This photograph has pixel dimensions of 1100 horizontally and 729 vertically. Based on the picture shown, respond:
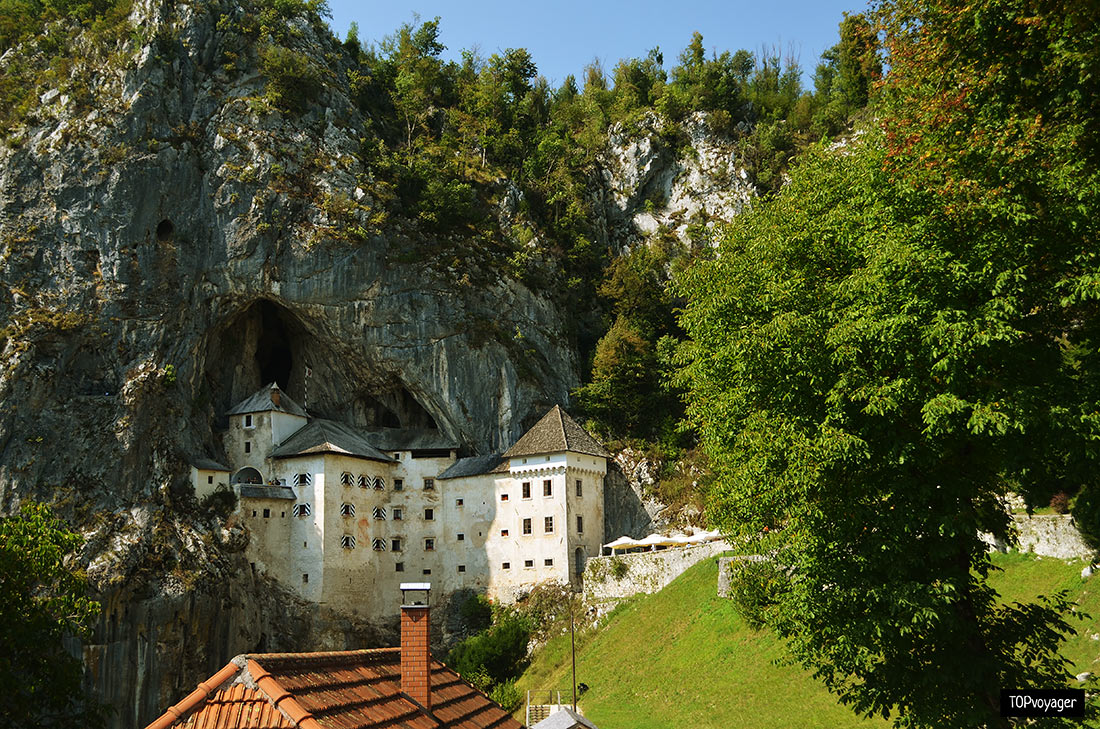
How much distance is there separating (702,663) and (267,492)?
29354mm

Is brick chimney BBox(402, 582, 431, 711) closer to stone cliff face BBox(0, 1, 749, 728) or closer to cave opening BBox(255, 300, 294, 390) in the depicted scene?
stone cliff face BBox(0, 1, 749, 728)

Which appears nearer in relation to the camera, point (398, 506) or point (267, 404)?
point (267, 404)

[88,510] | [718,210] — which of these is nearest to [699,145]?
[718,210]

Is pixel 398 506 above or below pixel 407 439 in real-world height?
below

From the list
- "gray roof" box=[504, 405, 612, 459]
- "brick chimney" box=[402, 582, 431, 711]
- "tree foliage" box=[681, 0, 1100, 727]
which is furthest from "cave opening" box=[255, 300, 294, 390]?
"tree foliage" box=[681, 0, 1100, 727]

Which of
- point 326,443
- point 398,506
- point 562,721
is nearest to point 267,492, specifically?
point 326,443

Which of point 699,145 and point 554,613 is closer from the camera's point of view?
point 554,613

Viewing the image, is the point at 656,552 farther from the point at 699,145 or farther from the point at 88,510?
the point at 699,145

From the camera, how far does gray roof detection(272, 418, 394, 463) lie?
52125mm

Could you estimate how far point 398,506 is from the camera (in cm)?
5484

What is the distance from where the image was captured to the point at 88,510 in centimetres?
4659

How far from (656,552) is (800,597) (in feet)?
100

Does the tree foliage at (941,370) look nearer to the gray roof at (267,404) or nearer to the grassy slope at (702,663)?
the grassy slope at (702,663)

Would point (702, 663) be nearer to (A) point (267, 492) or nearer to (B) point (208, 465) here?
(A) point (267, 492)
